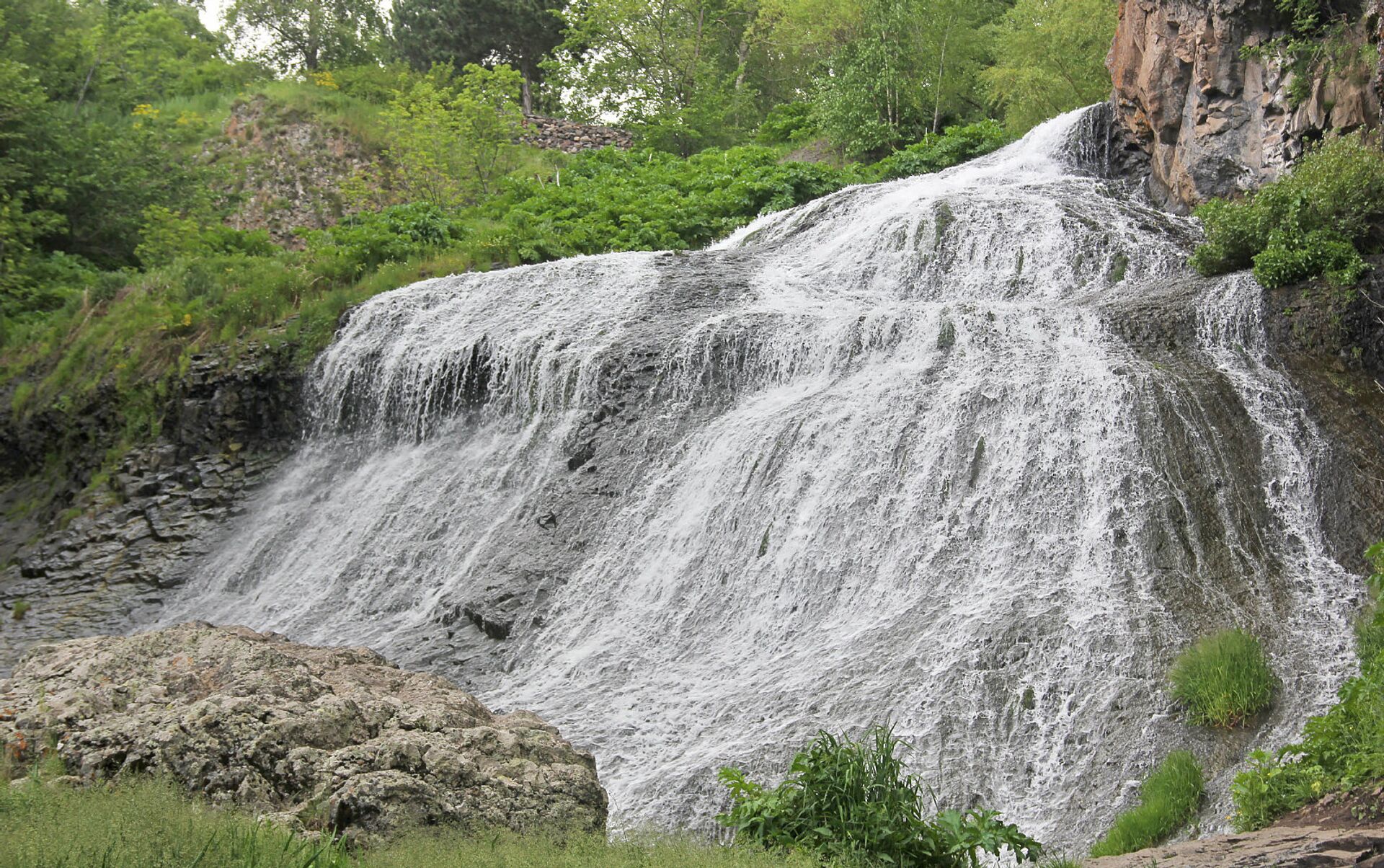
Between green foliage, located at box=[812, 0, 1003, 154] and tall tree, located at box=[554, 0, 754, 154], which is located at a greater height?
tall tree, located at box=[554, 0, 754, 154]

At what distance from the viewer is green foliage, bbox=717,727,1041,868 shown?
5094 millimetres

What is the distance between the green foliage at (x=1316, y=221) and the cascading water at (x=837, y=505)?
49 centimetres

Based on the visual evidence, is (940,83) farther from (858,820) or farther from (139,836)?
(139,836)

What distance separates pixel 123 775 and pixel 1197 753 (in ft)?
20.1

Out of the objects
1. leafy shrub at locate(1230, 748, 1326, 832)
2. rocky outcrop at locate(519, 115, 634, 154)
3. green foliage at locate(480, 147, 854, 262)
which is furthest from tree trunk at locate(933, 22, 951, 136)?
leafy shrub at locate(1230, 748, 1326, 832)

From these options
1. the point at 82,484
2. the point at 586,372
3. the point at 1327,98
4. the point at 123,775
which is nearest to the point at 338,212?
the point at 82,484

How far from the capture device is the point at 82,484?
55.1 ft

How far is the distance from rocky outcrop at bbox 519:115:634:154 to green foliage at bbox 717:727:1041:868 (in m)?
27.7

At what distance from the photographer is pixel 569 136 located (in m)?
32.5

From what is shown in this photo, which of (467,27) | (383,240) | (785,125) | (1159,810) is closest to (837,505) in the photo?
(1159,810)

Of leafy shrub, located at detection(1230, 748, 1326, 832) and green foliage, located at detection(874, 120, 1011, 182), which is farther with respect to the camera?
green foliage, located at detection(874, 120, 1011, 182)

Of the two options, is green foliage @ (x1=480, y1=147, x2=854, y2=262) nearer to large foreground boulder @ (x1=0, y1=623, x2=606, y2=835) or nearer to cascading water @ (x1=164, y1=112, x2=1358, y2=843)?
cascading water @ (x1=164, y1=112, x2=1358, y2=843)

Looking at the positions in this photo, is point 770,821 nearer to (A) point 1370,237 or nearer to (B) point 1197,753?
(B) point 1197,753

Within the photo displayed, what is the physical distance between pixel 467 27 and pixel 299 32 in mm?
5444
